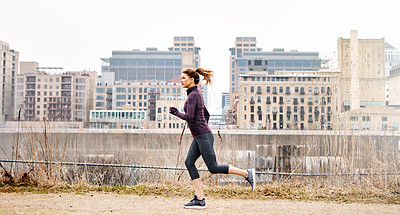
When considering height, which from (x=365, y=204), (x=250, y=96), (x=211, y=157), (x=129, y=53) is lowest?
(x=365, y=204)

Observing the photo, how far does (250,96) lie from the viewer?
78500 millimetres

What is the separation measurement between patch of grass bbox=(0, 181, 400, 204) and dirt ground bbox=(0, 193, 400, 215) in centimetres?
29

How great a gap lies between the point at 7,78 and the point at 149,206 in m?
118

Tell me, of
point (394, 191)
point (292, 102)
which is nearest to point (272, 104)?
point (292, 102)

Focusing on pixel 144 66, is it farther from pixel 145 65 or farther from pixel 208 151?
pixel 208 151

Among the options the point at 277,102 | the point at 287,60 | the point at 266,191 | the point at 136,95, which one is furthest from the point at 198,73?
the point at 287,60

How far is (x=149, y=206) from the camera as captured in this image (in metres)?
5.30

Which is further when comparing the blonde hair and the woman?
the blonde hair

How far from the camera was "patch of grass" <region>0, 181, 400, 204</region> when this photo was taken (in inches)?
238

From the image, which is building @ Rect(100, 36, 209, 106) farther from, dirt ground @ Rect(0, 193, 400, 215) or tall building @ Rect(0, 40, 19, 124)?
dirt ground @ Rect(0, 193, 400, 215)

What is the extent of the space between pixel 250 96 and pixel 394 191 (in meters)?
72.5

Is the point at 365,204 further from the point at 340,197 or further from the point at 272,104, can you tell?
the point at 272,104

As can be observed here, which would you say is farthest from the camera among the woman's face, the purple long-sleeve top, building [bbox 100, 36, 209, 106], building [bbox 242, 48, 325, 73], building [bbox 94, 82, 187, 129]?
building [bbox 100, 36, 209, 106]

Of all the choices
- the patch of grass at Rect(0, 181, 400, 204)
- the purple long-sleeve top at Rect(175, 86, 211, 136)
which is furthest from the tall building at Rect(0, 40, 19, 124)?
the purple long-sleeve top at Rect(175, 86, 211, 136)
